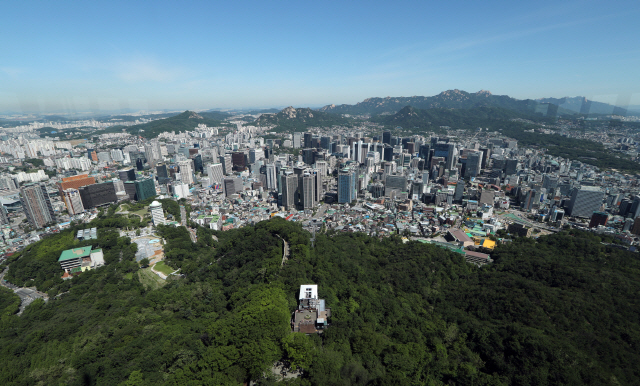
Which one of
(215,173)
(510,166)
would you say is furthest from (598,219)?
(215,173)

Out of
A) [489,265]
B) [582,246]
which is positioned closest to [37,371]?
[489,265]

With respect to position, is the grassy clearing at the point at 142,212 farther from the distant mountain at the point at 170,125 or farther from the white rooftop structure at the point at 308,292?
the distant mountain at the point at 170,125

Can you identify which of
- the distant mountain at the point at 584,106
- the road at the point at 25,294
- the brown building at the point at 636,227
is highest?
the distant mountain at the point at 584,106

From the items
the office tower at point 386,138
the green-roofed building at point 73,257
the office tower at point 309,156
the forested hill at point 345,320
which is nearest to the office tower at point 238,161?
the office tower at point 309,156

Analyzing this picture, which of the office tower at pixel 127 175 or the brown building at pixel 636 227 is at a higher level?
the office tower at pixel 127 175

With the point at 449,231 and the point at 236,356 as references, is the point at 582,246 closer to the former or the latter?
the point at 449,231

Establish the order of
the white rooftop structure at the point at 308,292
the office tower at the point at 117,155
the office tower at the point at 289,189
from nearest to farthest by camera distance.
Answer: the white rooftop structure at the point at 308,292
the office tower at the point at 289,189
the office tower at the point at 117,155

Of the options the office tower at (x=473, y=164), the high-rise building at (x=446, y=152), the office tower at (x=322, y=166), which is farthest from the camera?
the high-rise building at (x=446, y=152)

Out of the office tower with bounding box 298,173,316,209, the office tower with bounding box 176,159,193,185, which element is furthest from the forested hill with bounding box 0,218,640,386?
the office tower with bounding box 176,159,193,185
